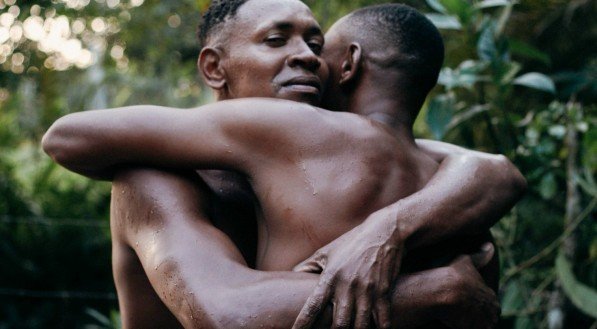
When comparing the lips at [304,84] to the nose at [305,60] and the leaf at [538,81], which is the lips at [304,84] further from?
the leaf at [538,81]

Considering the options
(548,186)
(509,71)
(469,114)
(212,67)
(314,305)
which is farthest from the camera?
(548,186)

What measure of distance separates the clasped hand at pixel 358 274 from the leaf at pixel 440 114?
191 cm

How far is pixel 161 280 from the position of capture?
1948 mm

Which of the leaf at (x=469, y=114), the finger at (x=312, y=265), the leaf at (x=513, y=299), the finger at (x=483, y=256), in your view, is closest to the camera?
the finger at (x=312, y=265)

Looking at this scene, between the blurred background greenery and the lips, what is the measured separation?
62.8 inches

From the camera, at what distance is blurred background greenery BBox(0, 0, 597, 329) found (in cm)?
396

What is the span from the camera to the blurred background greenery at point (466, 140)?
3955 mm

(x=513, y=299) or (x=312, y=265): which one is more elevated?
(x=312, y=265)

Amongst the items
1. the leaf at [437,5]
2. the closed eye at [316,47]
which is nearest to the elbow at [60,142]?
the closed eye at [316,47]

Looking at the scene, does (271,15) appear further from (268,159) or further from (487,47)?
(487,47)

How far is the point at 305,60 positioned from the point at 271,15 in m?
0.19

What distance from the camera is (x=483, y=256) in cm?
223

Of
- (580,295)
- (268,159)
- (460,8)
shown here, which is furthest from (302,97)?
(580,295)

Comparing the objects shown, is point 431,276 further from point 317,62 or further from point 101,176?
point 101,176
